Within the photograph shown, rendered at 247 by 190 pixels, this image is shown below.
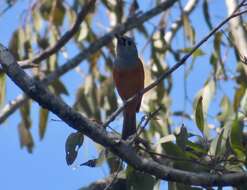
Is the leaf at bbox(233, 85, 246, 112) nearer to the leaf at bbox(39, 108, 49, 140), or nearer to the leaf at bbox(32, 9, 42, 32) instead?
the leaf at bbox(39, 108, 49, 140)

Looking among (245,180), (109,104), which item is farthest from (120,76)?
(245,180)

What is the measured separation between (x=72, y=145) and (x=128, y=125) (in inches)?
51.5

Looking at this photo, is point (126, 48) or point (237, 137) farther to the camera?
point (126, 48)

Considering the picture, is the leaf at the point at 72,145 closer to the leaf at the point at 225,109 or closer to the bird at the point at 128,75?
the bird at the point at 128,75

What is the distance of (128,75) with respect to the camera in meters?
4.63

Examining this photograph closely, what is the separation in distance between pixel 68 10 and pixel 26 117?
1.00 metres

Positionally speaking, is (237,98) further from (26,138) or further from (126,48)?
(26,138)

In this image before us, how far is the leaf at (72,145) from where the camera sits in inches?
106

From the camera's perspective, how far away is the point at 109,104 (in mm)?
5625

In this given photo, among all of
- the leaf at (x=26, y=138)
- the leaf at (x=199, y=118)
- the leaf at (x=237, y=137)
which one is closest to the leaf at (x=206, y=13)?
the leaf at (x=26, y=138)

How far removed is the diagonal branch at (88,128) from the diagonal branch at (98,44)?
118 inches

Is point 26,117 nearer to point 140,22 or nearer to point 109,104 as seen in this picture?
point 109,104

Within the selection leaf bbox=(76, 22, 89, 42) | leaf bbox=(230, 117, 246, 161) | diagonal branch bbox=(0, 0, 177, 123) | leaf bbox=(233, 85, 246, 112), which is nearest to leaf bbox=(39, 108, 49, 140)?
diagonal branch bbox=(0, 0, 177, 123)

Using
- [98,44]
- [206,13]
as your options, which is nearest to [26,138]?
[98,44]
